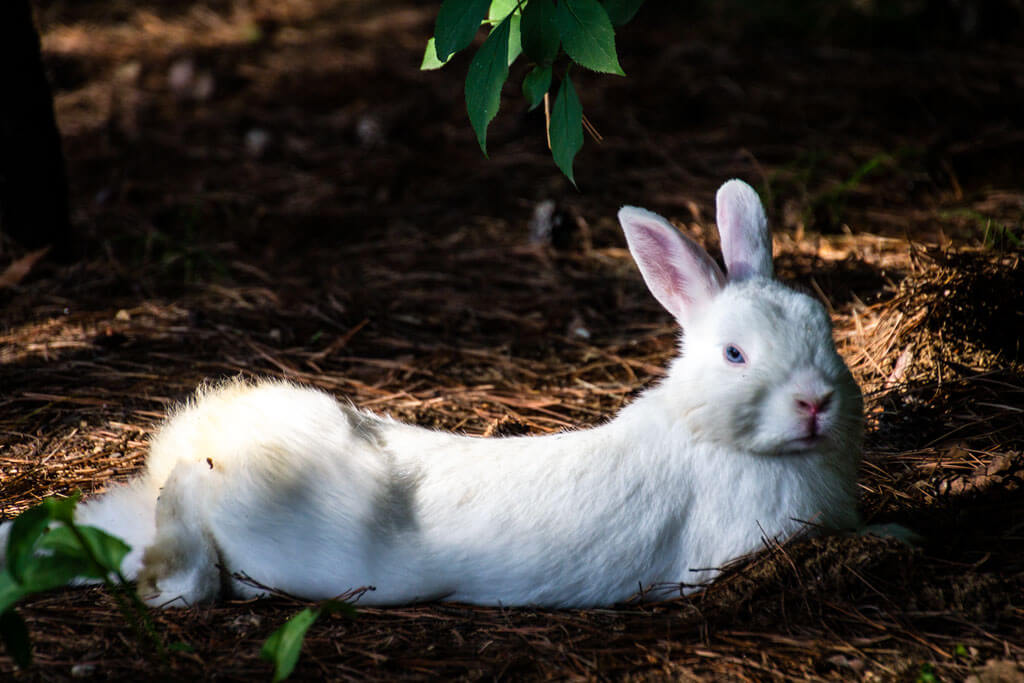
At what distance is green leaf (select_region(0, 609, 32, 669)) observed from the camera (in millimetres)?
1810

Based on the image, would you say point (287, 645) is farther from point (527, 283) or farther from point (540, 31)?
point (527, 283)

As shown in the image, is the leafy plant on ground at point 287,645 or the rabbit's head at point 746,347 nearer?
the leafy plant on ground at point 287,645

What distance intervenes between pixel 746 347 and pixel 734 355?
1.7 inches

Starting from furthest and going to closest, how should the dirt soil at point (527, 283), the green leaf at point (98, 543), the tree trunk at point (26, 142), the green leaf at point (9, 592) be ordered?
the tree trunk at point (26, 142), the dirt soil at point (527, 283), the green leaf at point (98, 543), the green leaf at point (9, 592)

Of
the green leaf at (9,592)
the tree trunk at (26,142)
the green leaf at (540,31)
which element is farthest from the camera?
the tree trunk at (26,142)

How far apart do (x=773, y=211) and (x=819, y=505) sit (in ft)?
10.0

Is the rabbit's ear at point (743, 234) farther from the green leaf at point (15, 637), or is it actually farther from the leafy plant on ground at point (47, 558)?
the green leaf at point (15, 637)

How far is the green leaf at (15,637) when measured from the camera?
5.94ft

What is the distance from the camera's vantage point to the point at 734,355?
234cm

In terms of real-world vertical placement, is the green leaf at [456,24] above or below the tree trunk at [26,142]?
above

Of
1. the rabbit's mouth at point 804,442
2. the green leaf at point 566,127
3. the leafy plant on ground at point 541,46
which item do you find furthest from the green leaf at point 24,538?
the rabbit's mouth at point 804,442

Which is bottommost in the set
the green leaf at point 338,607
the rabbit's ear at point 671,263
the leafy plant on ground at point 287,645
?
the green leaf at point 338,607

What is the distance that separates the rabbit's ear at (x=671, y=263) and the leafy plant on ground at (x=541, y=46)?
0.87 ft

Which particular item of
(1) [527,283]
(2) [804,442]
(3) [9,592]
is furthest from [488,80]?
(1) [527,283]
